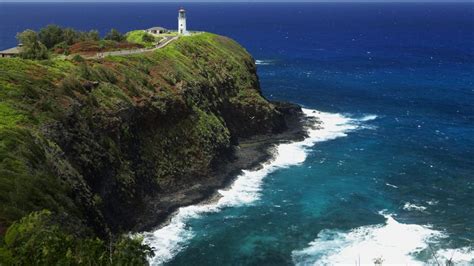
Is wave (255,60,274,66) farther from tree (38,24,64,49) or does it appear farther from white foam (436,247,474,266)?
white foam (436,247,474,266)

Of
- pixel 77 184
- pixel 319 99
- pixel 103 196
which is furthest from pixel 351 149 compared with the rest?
pixel 77 184

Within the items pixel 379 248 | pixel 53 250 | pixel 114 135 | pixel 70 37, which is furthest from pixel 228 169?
pixel 53 250

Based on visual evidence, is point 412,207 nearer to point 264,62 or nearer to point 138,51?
point 138,51

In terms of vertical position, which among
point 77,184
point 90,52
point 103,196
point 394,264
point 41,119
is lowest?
point 394,264

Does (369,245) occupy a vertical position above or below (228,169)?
below

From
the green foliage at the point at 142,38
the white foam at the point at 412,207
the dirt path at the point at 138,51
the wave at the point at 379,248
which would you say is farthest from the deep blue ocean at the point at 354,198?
the green foliage at the point at 142,38

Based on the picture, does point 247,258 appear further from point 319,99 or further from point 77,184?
point 319,99
